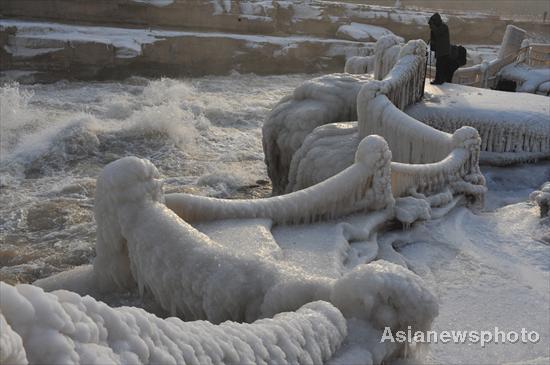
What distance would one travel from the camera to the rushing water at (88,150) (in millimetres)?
5879

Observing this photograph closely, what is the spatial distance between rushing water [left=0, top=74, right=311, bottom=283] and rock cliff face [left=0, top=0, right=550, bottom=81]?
1.12 metres

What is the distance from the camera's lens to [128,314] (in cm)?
153

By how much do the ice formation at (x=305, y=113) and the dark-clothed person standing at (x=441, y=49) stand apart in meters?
1.79

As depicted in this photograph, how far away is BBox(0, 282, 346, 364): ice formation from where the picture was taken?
48.7 inches

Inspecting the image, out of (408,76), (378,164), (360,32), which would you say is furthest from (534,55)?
(378,164)

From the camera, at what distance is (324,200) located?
12.1 feet

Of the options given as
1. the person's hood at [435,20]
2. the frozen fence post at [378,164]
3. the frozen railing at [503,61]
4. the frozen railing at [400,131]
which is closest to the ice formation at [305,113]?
the frozen railing at [400,131]

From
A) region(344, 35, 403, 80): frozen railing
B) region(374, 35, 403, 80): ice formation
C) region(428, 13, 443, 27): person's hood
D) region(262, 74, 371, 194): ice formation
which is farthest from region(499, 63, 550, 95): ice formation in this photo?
region(262, 74, 371, 194): ice formation

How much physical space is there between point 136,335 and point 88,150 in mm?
7834

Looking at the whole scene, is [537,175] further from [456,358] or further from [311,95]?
[456,358]

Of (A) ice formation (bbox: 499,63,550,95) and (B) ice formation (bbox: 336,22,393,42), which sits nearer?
(A) ice formation (bbox: 499,63,550,95)

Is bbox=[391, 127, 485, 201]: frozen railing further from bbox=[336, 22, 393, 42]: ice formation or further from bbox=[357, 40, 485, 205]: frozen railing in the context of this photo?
bbox=[336, 22, 393, 42]: ice formation

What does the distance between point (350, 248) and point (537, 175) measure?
3672 mm

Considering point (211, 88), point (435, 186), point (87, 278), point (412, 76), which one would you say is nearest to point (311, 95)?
point (412, 76)
